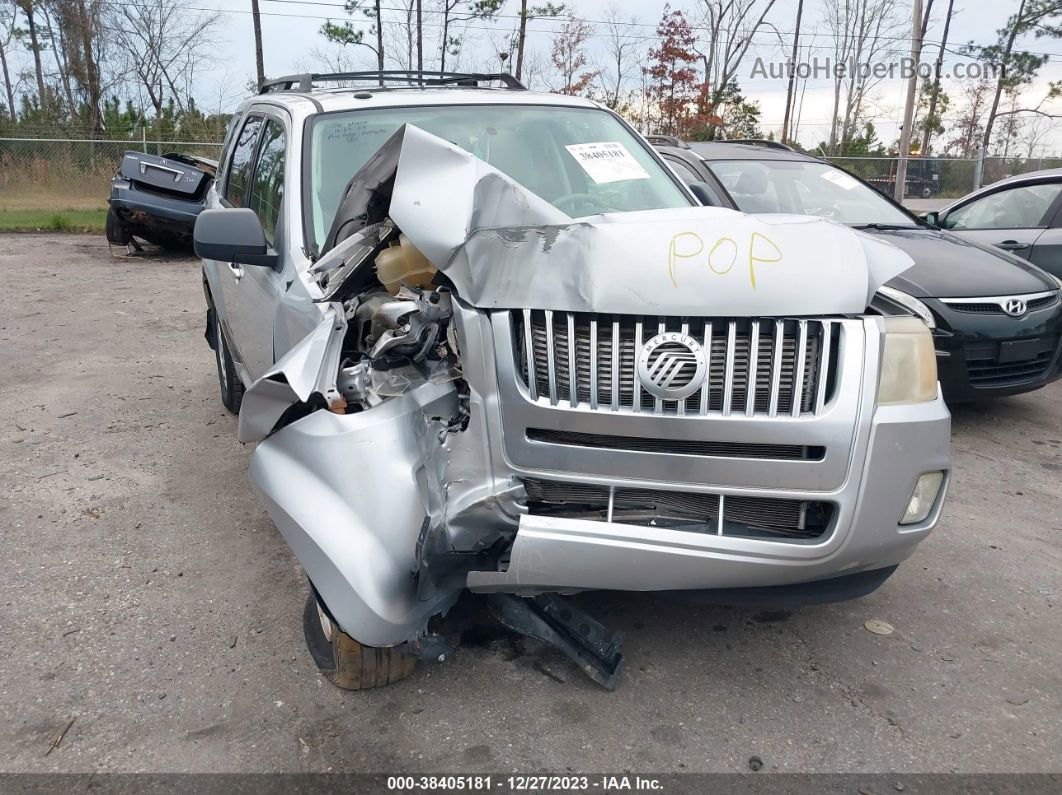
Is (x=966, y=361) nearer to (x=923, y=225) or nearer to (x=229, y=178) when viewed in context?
(x=923, y=225)

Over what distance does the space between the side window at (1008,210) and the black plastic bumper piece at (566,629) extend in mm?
6048

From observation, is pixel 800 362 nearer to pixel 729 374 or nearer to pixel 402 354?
pixel 729 374

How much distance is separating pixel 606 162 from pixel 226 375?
3.06 meters

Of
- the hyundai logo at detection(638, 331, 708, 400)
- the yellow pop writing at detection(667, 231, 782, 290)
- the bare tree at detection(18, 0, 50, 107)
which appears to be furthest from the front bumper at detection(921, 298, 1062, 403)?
the bare tree at detection(18, 0, 50, 107)

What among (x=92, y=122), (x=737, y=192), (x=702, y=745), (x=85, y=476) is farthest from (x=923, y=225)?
(x=92, y=122)

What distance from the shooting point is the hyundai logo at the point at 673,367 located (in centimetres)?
234

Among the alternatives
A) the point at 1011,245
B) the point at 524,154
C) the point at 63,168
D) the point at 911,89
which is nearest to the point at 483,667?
the point at 524,154

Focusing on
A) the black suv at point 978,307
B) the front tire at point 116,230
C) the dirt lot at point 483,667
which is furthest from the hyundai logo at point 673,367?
the front tire at point 116,230

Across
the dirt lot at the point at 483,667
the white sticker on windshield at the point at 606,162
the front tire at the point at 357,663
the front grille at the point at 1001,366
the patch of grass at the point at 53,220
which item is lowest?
the patch of grass at the point at 53,220

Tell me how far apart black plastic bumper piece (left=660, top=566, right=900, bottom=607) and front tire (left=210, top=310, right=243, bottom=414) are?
3694mm

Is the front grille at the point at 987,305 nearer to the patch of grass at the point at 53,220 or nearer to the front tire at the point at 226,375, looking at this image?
the front tire at the point at 226,375

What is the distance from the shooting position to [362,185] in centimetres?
299

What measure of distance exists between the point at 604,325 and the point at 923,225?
201 inches

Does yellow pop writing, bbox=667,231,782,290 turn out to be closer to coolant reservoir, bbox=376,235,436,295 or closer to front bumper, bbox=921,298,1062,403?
coolant reservoir, bbox=376,235,436,295
